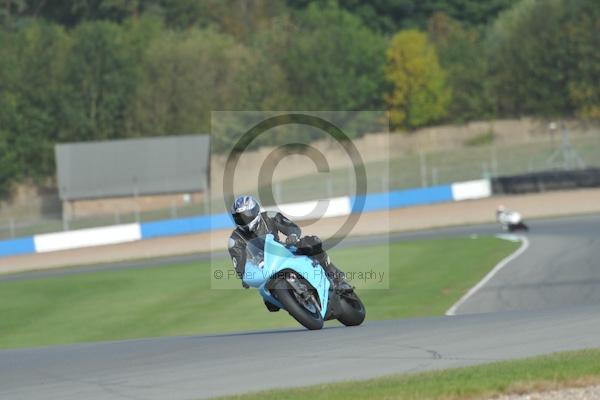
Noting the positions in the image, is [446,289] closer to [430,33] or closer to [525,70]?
[525,70]

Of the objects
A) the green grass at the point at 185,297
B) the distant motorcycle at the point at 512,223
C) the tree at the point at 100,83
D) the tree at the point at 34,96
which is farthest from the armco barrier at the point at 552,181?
the tree at the point at 100,83

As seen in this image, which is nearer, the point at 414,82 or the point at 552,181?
the point at 552,181

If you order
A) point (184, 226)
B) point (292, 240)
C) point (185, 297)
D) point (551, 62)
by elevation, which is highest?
point (551, 62)

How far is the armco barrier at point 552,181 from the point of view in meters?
45.9

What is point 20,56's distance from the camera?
79062mm

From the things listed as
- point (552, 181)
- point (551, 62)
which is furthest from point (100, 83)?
point (552, 181)

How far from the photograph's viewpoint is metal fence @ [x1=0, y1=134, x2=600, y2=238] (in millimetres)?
49062

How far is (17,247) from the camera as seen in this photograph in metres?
45.9

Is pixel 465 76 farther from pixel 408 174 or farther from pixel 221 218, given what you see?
pixel 221 218

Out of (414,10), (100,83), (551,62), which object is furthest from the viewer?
(414,10)

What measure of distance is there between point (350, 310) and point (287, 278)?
4.45 ft

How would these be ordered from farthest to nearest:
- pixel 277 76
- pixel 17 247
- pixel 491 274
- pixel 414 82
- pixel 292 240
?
pixel 414 82, pixel 277 76, pixel 17 247, pixel 491 274, pixel 292 240

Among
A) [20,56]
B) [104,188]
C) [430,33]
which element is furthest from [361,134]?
[430,33]

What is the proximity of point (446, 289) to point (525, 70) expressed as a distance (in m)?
54.6
